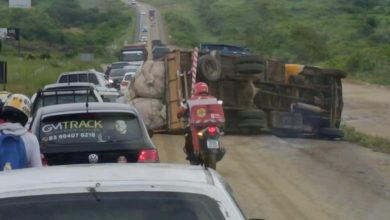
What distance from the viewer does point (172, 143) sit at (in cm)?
1956

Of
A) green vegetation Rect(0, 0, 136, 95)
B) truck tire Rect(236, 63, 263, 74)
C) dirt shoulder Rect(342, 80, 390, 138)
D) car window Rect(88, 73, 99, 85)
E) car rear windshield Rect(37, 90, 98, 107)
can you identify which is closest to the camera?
car rear windshield Rect(37, 90, 98, 107)

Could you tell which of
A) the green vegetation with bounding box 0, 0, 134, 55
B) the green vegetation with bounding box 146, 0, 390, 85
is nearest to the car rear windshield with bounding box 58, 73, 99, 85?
the green vegetation with bounding box 146, 0, 390, 85

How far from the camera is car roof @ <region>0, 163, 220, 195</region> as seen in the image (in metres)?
4.06

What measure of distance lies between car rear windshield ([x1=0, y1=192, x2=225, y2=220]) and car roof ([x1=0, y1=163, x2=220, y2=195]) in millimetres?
84

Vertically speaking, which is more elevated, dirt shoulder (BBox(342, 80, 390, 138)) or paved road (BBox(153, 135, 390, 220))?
paved road (BBox(153, 135, 390, 220))

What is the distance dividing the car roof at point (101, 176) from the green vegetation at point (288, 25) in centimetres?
4238

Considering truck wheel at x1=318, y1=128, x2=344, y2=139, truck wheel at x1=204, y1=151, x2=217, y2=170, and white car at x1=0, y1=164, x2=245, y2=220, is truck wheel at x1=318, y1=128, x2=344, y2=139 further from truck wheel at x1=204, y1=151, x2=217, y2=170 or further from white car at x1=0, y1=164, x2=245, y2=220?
white car at x1=0, y1=164, x2=245, y2=220

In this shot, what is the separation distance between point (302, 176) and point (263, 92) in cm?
663

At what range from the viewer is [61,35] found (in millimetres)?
63219

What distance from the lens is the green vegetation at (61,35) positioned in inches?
2053

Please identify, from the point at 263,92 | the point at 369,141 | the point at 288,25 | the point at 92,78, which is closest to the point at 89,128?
the point at 263,92

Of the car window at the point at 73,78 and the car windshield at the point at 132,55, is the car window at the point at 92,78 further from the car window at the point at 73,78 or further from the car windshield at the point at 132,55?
the car windshield at the point at 132,55

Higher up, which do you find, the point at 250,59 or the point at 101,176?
the point at 101,176

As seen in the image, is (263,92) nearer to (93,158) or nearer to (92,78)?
(92,78)
